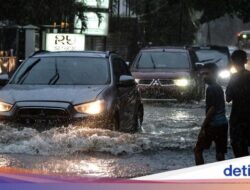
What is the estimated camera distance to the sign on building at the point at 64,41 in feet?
68.9

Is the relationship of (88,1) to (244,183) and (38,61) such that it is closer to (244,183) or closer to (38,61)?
(38,61)

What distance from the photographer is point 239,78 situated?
6.42 metres

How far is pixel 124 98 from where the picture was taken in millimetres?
10641

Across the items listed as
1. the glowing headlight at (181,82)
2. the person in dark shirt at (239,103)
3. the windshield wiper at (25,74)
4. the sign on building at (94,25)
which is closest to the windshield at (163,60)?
the glowing headlight at (181,82)

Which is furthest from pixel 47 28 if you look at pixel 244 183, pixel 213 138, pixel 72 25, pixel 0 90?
pixel 244 183

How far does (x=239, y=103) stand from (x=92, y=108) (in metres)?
3.33

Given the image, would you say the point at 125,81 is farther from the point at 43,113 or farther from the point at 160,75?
the point at 160,75

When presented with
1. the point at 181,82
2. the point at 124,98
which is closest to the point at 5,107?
the point at 124,98

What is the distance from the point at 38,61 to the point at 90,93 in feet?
4.53

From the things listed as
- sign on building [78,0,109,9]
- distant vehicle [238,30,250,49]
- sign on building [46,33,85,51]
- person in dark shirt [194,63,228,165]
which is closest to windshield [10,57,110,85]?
person in dark shirt [194,63,228,165]

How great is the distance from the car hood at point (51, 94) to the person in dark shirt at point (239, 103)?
120 inches

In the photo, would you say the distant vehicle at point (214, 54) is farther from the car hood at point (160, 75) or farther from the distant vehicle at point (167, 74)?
the car hood at point (160, 75)

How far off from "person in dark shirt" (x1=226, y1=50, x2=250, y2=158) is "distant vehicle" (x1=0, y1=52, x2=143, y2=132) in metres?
3.00

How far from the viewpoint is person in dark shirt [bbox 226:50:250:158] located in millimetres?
5831
